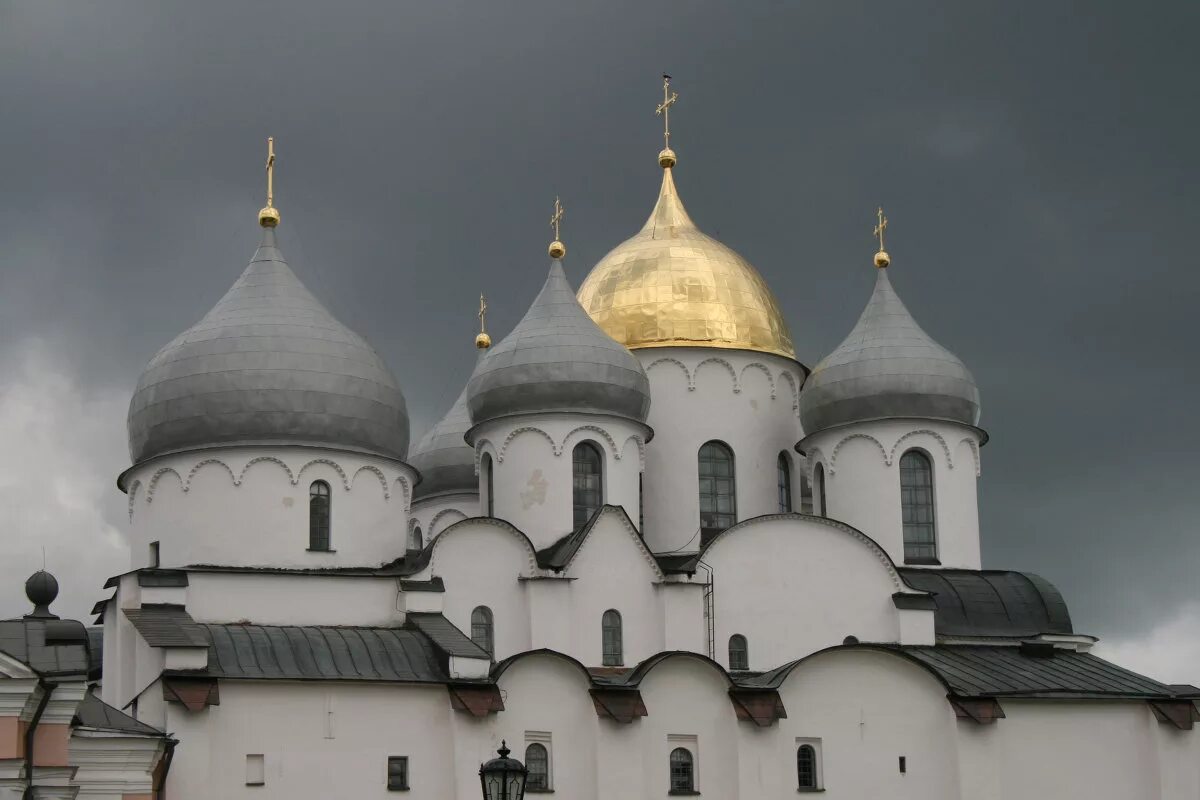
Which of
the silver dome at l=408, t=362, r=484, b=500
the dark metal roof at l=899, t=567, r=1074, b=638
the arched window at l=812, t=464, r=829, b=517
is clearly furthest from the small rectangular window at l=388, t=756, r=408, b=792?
the silver dome at l=408, t=362, r=484, b=500

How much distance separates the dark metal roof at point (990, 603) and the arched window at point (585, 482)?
5.20 metres

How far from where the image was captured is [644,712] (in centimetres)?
2939

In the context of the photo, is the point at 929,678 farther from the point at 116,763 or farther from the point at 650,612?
the point at 116,763

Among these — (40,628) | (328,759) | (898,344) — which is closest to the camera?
(40,628)

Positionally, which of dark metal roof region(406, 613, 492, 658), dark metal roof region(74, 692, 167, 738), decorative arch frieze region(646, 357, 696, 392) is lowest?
dark metal roof region(74, 692, 167, 738)

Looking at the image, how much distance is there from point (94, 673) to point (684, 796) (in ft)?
38.0

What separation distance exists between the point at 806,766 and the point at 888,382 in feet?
24.0

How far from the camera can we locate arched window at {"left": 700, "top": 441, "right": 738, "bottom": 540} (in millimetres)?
35594

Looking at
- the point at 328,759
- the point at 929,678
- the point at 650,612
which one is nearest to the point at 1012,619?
the point at 929,678

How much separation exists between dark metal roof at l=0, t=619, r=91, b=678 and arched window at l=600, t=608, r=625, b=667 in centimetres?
884

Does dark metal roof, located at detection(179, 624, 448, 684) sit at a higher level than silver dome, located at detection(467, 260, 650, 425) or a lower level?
lower

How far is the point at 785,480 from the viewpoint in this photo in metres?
36.7

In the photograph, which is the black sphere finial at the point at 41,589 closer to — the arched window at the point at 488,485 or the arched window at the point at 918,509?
the arched window at the point at 488,485

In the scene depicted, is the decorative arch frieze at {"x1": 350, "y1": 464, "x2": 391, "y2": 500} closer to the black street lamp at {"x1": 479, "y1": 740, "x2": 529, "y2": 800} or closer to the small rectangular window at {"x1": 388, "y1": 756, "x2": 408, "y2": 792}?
the small rectangular window at {"x1": 388, "y1": 756, "x2": 408, "y2": 792}
